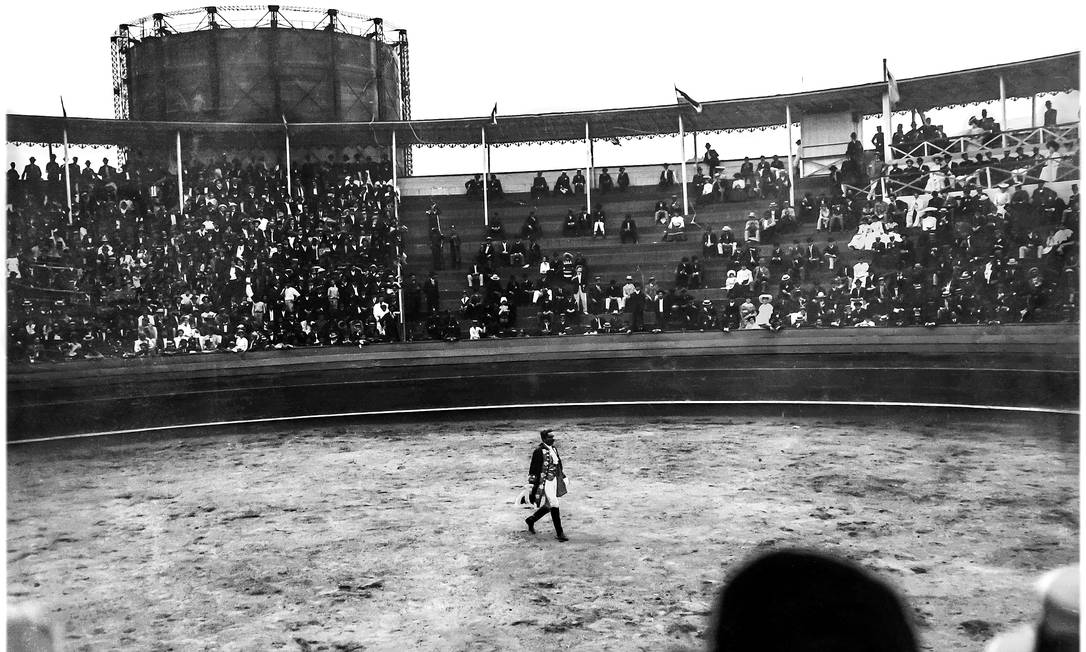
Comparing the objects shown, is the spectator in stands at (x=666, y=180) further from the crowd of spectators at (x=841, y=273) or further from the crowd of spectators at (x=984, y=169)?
the crowd of spectators at (x=984, y=169)

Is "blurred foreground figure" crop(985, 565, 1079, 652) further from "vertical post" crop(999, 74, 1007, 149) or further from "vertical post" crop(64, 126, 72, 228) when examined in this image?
"vertical post" crop(999, 74, 1007, 149)

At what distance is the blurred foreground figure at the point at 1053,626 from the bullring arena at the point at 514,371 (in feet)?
13.6

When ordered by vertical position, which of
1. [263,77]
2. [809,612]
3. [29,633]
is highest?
[263,77]

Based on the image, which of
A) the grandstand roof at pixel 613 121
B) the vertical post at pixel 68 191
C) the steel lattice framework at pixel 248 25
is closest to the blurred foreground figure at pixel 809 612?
the grandstand roof at pixel 613 121

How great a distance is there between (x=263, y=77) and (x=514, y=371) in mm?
10888

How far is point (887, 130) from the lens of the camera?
15.0 metres

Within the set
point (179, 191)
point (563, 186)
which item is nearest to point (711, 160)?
point (563, 186)

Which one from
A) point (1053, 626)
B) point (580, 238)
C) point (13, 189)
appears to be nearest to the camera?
point (1053, 626)

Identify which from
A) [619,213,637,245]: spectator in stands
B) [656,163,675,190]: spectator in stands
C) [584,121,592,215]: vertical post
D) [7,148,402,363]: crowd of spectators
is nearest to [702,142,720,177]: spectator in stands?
[656,163,675,190]: spectator in stands

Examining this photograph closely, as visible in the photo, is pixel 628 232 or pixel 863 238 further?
pixel 628 232

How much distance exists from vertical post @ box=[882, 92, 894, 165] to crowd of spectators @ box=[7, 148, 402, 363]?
341 inches

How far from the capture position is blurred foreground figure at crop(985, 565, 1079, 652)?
138 cm

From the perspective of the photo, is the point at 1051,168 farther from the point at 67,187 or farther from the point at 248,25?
the point at 248,25

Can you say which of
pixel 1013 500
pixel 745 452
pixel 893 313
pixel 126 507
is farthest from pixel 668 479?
pixel 126 507
